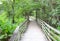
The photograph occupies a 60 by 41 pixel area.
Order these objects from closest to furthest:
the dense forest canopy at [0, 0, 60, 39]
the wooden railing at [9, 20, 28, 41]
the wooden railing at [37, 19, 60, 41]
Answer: the wooden railing at [9, 20, 28, 41]
the wooden railing at [37, 19, 60, 41]
the dense forest canopy at [0, 0, 60, 39]

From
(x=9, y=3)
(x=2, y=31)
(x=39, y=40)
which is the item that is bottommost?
(x=39, y=40)

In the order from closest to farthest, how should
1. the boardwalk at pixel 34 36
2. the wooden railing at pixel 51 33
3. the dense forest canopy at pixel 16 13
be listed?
the wooden railing at pixel 51 33 < the dense forest canopy at pixel 16 13 < the boardwalk at pixel 34 36

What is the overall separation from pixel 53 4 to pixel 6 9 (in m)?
6.83

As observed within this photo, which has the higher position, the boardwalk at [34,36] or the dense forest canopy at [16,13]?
the dense forest canopy at [16,13]

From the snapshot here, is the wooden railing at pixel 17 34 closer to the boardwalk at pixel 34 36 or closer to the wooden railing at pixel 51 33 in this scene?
the boardwalk at pixel 34 36

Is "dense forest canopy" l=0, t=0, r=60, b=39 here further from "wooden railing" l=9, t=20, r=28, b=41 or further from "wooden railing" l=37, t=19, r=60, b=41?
"wooden railing" l=37, t=19, r=60, b=41

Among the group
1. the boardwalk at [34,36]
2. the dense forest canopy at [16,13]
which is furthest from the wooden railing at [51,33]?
the dense forest canopy at [16,13]

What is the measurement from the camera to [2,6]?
23109mm

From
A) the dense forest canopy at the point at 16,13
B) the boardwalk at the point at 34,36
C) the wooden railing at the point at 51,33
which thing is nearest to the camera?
the wooden railing at the point at 51,33

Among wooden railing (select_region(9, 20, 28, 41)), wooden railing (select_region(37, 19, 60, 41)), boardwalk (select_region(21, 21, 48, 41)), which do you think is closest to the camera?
wooden railing (select_region(9, 20, 28, 41))

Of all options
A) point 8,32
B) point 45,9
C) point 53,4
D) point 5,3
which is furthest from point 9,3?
point 8,32

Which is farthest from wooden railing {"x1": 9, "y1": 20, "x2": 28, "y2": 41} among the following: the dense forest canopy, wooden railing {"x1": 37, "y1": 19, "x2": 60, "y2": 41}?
wooden railing {"x1": 37, "y1": 19, "x2": 60, "y2": 41}

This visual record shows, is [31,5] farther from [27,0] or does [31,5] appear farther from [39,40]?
[39,40]

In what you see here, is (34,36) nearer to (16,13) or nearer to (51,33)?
(51,33)
